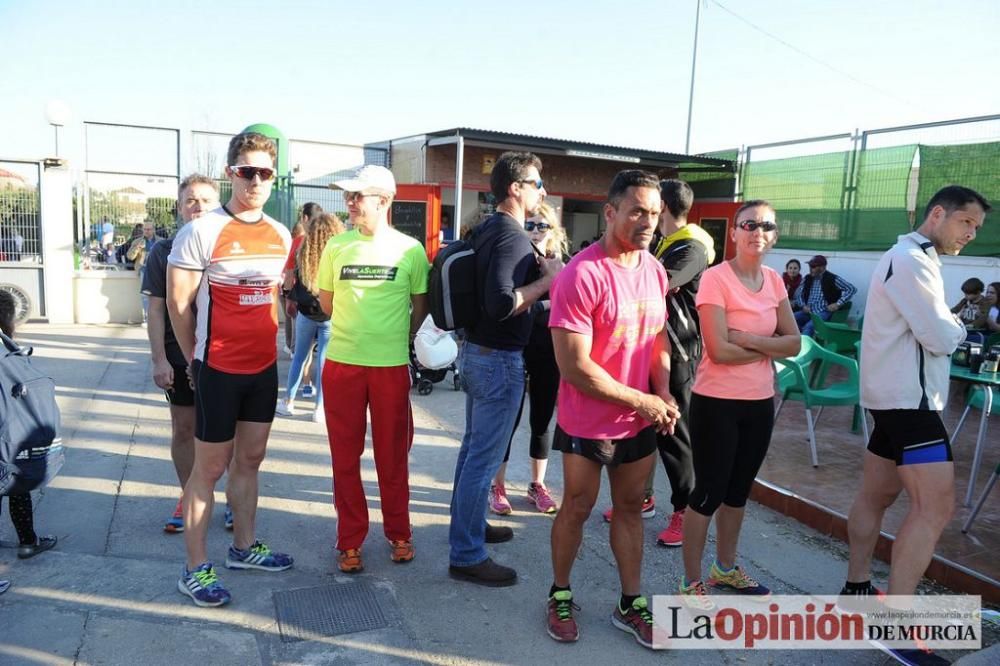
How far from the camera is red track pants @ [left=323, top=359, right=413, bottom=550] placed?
3.45m

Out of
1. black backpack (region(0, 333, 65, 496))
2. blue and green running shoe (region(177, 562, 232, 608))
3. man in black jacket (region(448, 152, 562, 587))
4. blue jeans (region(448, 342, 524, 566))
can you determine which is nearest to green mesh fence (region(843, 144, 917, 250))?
man in black jacket (region(448, 152, 562, 587))

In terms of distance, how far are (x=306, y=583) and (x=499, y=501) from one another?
4.54 feet

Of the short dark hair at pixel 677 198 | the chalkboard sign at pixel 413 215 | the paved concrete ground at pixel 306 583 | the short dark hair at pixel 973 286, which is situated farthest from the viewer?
the chalkboard sign at pixel 413 215

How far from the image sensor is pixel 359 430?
11.6ft

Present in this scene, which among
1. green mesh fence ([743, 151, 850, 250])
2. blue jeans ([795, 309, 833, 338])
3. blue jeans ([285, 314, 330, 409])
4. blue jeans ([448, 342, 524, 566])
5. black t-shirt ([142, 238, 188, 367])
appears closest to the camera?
blue jeans ([448, 342, 524, 566])

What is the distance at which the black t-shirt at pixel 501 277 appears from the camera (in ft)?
10.4

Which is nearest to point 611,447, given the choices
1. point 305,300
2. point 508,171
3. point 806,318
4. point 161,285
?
point 508,171

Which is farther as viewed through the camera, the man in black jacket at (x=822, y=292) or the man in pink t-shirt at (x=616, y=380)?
the man in black jacket at (x=822, y=292)

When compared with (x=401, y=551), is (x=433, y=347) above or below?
above

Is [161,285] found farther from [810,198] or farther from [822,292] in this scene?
[810,198]

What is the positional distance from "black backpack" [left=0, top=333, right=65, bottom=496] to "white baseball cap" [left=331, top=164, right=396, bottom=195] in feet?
6.08

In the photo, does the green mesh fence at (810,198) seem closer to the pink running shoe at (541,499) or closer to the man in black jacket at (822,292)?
the man in black jacket at (822,292)

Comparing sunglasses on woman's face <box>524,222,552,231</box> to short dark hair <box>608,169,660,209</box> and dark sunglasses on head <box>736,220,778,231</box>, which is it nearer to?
short dark hair <box>608,169,660,209</box>

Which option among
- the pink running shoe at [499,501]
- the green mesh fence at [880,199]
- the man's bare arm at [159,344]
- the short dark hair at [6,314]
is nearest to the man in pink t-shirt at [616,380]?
the pink running shoe at [499,501]
